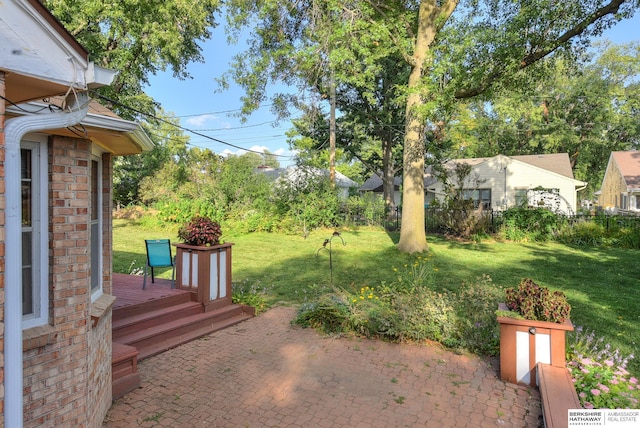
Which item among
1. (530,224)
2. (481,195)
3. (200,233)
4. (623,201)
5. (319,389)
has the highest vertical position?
(481,195)

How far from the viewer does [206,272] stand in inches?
233

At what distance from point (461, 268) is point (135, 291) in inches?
295

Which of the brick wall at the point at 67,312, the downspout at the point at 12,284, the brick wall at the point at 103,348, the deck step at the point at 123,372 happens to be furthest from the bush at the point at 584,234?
the downspout at the point at 12,284

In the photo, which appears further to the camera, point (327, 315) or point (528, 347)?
point (327, 315)

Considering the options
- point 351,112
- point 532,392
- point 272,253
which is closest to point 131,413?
point 532,392

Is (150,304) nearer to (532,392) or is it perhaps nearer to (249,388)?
(249,388)

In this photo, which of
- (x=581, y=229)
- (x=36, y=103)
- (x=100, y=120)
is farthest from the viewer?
(x=581, y=229)

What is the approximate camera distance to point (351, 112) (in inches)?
927

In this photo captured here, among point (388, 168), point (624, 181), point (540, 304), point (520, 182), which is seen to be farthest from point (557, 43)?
point (624, 181)

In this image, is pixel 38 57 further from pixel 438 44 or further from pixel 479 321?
pixel 438 44

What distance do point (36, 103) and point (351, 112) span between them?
22156mm

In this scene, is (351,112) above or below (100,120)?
above

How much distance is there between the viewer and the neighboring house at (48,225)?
1.96 meters

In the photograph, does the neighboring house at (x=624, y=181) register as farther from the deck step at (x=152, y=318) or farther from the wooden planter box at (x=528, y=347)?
the deck step at (x=152, y=318)
